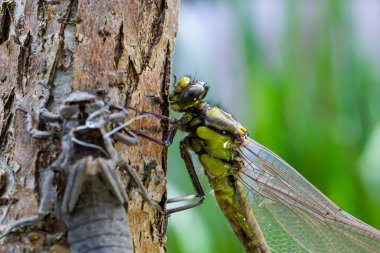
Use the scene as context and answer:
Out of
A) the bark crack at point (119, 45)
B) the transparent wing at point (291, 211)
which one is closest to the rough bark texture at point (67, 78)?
the bark crack at point (119, 45)

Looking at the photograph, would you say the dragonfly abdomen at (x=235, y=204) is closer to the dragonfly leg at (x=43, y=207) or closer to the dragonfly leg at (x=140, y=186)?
the dragonfly leg at (x=140, y=186)

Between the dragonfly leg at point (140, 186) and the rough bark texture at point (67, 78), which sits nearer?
the rough bark texture at point (67, 78)

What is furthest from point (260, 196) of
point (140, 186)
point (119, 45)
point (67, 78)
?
point (67, 78)

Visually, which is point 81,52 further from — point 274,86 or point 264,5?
point 264,5

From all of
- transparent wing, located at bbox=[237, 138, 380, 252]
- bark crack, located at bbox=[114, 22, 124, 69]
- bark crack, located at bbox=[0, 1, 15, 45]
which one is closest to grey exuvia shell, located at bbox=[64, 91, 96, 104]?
bark crack, located at bbox=[114, 22, 124, 69]

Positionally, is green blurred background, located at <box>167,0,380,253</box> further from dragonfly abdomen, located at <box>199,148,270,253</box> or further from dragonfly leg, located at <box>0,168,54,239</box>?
dragonfly leg, located at <box>0,168,54,239</box>

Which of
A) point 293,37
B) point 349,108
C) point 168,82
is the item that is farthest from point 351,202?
point 168,82
